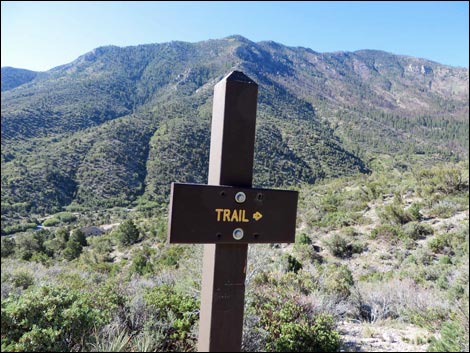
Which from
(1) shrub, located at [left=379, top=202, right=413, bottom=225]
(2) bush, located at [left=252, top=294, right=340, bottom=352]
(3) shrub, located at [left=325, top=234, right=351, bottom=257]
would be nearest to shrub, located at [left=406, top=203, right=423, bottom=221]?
(1) shrub, located at [left=379, top=202, right=413, bottom=225]

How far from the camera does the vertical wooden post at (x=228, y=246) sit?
1946mm

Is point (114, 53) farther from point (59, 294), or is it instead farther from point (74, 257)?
point (59, 294)

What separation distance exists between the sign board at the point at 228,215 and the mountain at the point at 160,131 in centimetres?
3043

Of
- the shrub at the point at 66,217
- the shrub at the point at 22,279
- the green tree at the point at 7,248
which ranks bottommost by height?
the green tree at the point at 7,248

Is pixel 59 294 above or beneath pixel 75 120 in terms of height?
beneath

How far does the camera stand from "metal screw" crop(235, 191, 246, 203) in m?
1.98

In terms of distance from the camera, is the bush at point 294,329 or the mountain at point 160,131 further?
the mountain at point 160,131

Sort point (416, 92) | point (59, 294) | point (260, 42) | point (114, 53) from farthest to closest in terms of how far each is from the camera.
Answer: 1. point (260, 42)
2. point (416, 92)
3. point (114, 53)
4. point (59, 294)

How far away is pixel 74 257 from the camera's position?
21.9m

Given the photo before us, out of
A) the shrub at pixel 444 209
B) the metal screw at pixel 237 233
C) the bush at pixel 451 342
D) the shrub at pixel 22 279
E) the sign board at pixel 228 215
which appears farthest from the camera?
the shrub at pixel 444 209

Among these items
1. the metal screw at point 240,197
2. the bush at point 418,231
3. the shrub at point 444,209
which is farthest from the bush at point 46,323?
the shrub at point 444,209

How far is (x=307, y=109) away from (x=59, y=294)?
287 ft

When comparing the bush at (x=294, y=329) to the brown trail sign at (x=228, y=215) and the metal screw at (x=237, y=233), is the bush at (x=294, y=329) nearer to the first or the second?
the brown trail sign at (x=228, y=215)

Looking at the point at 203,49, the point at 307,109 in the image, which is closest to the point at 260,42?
the point at 203,49
